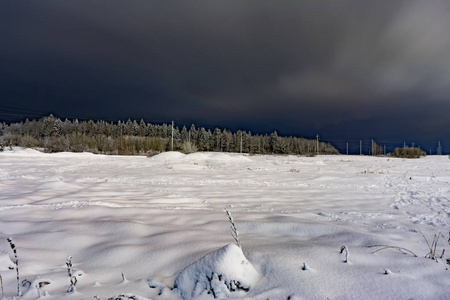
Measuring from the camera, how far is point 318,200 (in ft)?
15.8

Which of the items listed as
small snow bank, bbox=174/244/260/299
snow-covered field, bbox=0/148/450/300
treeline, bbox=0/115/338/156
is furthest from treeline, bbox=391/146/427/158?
small snow bank, bbox=174/244/260/299

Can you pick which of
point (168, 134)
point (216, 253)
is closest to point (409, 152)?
point (216, 253)

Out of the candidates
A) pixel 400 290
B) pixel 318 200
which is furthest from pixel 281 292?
pixel 318 200

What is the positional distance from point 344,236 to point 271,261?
1084 mm

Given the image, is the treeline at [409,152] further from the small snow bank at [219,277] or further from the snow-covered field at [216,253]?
the small snow bank at [219,277]

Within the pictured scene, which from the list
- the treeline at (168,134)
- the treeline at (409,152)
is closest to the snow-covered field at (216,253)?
the treeline at (409,152)

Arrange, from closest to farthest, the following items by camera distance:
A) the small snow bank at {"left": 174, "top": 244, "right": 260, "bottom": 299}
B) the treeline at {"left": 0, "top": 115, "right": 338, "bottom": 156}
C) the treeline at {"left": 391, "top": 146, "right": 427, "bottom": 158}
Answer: the small snow bank at {"left": 174, "top": 244, "right": 260, "bottom": 299}, the treeline at {"left": 391, "top": 146, "right": 427, "bottom": 158}, the treeline at {"left": 0, "top": 115, "right": 338, "bottom": 156}

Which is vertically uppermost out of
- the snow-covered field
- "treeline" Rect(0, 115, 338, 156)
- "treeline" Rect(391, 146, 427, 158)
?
"treeline" Rect(0, 115, 338, 156)

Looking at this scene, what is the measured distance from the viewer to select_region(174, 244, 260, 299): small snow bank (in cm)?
140

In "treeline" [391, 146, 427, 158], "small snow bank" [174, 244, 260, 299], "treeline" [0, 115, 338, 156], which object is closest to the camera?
"small snow bank" [174, 244, 260, 299]

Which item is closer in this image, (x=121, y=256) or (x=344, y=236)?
(x=121, y=256)

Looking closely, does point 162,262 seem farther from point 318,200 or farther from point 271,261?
point 318,200

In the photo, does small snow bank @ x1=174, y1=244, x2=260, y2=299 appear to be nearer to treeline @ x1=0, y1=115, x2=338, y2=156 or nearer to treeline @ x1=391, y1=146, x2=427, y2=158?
treeline @ x1=391, y1=146, x2=427, y2=158

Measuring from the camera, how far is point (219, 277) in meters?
1.43
